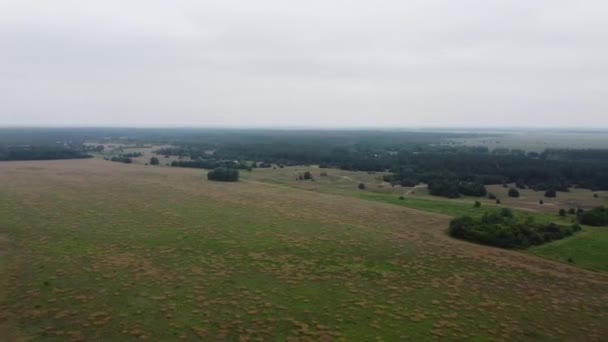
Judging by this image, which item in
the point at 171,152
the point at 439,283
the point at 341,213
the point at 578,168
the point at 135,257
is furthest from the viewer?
the point at 171,152

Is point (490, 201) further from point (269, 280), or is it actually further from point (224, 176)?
point (269, 280)

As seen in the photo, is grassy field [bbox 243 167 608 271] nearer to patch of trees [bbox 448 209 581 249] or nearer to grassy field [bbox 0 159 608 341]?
patch of trees [bbox 448 209 581 249]

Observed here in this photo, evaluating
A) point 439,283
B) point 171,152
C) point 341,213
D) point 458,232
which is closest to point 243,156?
point 171,152

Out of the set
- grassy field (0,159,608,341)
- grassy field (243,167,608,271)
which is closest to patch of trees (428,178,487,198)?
grassy field (243,167,608,271)

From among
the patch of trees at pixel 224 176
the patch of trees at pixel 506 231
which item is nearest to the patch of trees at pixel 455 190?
the patch of trees at pixel 506 231

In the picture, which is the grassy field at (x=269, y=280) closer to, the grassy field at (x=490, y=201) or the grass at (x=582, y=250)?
A: the grass at (x=582, y=250)

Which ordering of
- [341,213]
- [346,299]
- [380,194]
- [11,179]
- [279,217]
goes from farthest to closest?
[11,179] < [380,194] < [341,213] < [279,217] < [346,299]

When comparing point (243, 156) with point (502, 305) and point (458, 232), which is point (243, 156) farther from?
point (502, 305)
